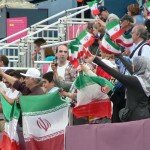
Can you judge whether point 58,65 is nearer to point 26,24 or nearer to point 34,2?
point 26,24

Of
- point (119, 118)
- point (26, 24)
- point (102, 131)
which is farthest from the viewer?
point (26, 24)

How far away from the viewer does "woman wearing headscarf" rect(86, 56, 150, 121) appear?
10.3 meters

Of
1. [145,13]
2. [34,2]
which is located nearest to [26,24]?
[34,2]

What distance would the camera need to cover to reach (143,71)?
10375 millimetres

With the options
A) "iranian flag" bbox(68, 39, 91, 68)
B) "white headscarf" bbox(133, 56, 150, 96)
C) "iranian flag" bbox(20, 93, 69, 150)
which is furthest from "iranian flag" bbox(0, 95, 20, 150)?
"white headscarf" bbox(133, 56, 150, 96)

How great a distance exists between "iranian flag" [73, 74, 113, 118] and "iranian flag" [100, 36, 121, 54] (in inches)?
26.4

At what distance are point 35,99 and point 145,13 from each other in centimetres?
464

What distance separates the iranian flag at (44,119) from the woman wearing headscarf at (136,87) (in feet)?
4.28

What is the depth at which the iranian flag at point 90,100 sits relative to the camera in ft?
38.8

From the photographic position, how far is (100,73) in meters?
12.4

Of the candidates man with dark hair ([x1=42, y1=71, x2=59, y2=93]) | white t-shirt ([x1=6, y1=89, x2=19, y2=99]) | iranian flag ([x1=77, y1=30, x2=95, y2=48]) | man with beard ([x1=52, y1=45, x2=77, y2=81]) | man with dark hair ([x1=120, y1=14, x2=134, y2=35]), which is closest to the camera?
man with dark hair ([x1=42, y1=71, x2=59, y2=93])

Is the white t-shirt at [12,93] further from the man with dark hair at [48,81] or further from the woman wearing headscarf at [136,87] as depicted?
the woman wearing headscarf at [136,87]

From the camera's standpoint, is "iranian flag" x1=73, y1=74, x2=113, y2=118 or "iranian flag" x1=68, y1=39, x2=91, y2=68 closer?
"iranian flag" x1=73, y1=74, x2=113, y2=118

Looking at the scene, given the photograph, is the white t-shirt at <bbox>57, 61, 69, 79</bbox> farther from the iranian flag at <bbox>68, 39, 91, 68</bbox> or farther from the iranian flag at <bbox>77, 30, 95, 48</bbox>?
the iranian flag at <bbox>68, 39, 91, 68</bbox>
